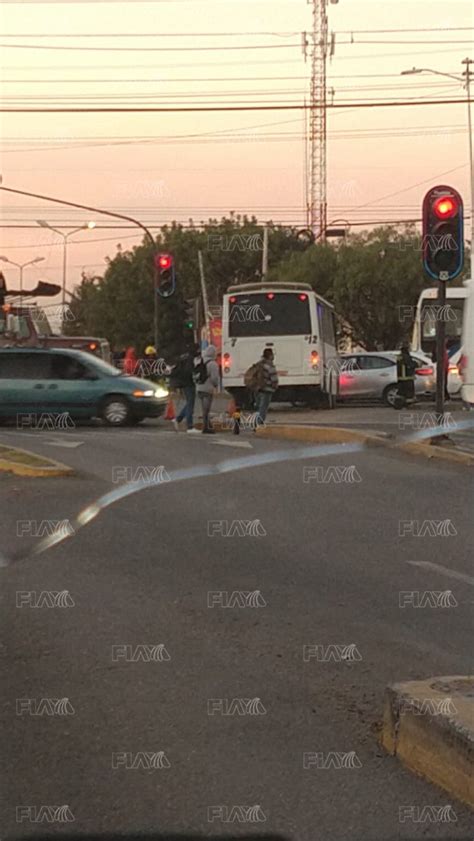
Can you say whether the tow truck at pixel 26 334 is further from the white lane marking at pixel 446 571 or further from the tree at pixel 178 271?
the tree at pixel 178 271

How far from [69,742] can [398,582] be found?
4.33m

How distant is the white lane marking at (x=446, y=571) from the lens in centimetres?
981

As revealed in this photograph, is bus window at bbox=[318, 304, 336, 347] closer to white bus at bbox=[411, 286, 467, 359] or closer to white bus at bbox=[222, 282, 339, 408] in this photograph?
white bus at bbox=[222, 282, 339, 408]

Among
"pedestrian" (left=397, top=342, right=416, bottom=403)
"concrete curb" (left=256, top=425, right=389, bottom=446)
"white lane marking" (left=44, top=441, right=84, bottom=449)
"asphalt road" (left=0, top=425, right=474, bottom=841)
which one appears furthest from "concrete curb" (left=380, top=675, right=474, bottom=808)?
"pedestrian" (left=397, top=342, right=416, bottom=403)

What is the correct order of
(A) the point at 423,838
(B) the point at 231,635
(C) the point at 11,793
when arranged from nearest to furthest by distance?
1. (A) the point at 423,838
2. (C) the point at 11,793
3. (B) the point at 231,635

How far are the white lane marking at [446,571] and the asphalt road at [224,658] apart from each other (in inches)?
1.1

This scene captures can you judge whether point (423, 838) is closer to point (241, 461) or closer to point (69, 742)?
point (69, 742)

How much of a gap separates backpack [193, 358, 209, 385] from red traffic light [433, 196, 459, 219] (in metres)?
8.20

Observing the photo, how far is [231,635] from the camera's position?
773 cm

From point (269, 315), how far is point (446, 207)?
758 inches

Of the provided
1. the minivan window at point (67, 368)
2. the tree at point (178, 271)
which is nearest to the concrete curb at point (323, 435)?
the minivan window at point (67, 368)

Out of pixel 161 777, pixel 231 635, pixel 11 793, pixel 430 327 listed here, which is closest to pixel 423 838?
pixel 161 777

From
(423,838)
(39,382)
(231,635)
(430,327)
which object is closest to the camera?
(423,838)

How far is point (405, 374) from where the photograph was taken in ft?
114
